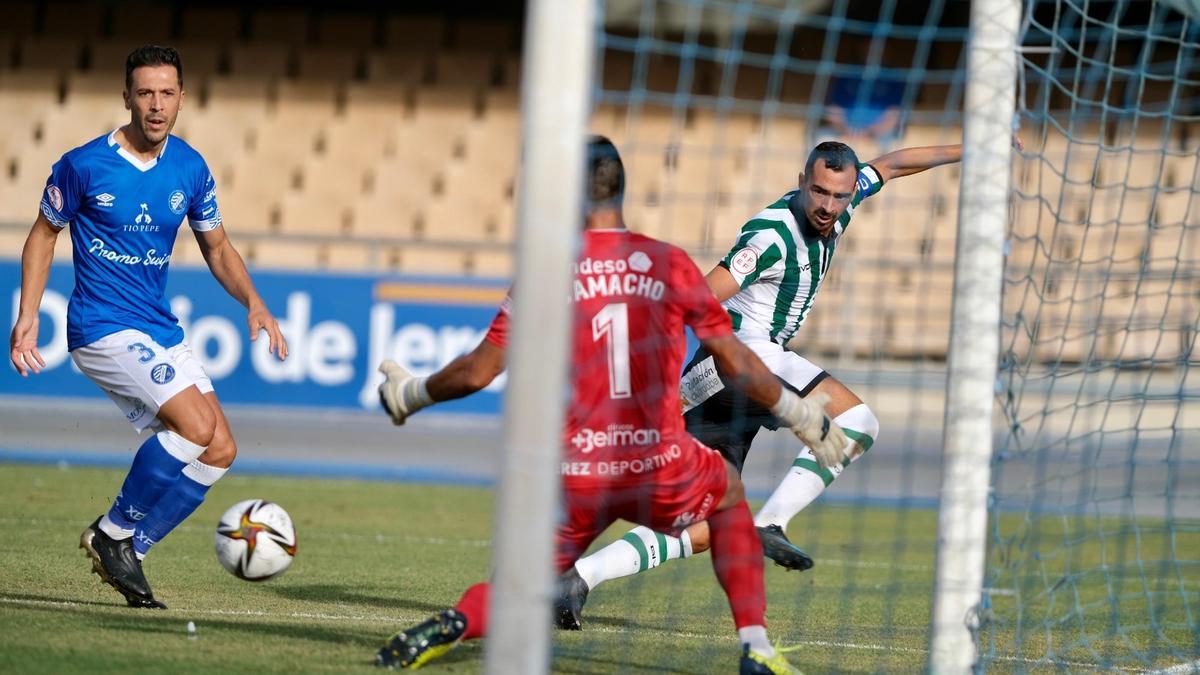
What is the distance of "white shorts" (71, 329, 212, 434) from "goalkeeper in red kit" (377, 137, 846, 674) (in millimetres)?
1583

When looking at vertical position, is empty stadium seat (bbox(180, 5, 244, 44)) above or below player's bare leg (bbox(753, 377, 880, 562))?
above

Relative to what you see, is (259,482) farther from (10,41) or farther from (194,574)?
(10,41)

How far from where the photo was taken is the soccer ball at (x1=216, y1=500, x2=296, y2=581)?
5.93 meters

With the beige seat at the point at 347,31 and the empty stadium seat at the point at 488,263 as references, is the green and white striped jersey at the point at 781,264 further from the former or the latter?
the beige seat at the point at 347,31

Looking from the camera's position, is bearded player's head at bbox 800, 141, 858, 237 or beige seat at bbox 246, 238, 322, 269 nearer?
bearded player's head at bbox 800, 141, 858, 237

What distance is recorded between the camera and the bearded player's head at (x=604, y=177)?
4734mm

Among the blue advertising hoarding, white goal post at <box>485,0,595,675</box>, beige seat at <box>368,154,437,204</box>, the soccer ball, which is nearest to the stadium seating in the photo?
beige seat at <box>368,154,437,204</box>

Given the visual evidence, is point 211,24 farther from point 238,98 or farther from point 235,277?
point 235,277

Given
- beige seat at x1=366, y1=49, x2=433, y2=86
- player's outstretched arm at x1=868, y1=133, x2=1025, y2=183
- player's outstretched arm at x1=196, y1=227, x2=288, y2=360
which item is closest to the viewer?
player's outstretched arm at x1=196, y1=227, x2=288, y2=360

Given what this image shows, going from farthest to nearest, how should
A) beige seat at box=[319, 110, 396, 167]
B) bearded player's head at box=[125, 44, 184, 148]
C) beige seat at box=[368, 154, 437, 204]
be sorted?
beige seat at box=[319, 110, 396, 167] < beige seat at box=[368, 154, 437, 204] < bearded player's head at box=[125, 44, 184, 148]

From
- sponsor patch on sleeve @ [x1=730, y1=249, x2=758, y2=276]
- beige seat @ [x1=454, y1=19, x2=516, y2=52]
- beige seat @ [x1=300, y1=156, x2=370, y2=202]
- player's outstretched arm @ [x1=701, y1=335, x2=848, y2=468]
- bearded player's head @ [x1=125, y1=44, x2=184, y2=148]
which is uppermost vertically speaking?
beige seat @ [x1=454, y1=19, x2=516, y2=52]

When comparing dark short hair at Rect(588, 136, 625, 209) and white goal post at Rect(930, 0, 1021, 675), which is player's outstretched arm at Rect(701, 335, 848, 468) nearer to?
white goal post at Rect(930, 0, 1021, 675)

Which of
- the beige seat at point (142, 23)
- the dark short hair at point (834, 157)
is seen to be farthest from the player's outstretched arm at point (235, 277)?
the beige seat at point (142, 23)

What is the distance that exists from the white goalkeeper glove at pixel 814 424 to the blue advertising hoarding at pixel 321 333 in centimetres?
1040
